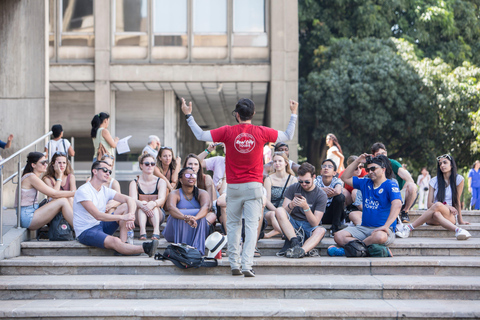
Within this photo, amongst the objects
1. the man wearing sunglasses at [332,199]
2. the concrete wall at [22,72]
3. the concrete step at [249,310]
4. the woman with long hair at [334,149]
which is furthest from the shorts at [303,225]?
the concrete wall at [22,72]

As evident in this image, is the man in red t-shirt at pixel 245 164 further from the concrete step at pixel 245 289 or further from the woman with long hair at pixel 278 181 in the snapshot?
the woman with long hair at pixel 278 181

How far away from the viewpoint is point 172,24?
18062 mm

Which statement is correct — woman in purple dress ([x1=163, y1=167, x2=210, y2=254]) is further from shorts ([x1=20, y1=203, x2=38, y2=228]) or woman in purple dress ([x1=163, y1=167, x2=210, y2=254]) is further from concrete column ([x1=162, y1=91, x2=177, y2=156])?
concrete column ([x1=162, y1=91, x2=177, y2=156])

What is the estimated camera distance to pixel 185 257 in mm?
7488

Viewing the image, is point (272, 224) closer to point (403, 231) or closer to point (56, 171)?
point (403, 231)

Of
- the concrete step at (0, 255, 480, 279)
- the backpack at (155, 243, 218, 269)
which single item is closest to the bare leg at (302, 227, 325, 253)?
the concrete step at (0, 255, 480, 279)

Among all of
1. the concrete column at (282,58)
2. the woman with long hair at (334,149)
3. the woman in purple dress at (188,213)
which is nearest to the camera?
the woman in purple dress at (188,213)

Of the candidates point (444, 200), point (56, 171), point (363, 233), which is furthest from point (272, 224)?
point (56, 171)

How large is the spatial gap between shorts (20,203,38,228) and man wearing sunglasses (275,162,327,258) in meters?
3.58

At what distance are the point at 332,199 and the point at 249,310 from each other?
325 cm

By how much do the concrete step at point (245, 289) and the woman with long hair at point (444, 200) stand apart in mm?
2305

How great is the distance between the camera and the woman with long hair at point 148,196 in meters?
8.61

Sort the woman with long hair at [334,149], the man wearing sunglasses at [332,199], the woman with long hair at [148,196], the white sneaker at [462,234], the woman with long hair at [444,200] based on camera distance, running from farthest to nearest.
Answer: the woman with long hair at [334,149] → the woman with long hair at [444,200] → the man wearing sunglasses at [332,199] → the white sneaker at [462,234] → the woman with long hair at [148,196]

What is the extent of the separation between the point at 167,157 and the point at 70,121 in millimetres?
10425
